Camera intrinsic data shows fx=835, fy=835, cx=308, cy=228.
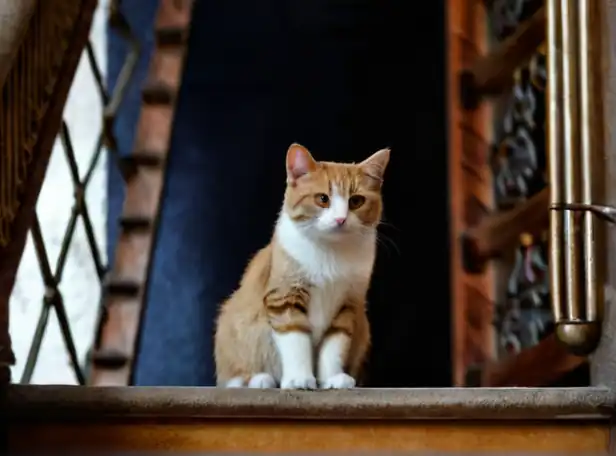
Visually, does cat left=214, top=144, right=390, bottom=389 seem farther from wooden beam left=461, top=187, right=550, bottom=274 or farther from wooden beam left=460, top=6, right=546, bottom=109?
wooden beam left=460, top=6, right=546, bottom=109

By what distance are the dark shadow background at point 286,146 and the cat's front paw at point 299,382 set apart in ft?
3.37

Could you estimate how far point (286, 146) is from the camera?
2.29 meters

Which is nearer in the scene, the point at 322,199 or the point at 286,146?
the point at 322,199

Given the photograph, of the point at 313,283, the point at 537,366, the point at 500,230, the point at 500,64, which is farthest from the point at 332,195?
the point at 500,64

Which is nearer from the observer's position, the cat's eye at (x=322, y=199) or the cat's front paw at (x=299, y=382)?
the cat's front paw at (x=299, y=382)

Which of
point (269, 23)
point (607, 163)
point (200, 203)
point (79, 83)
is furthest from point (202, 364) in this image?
point (607, 163)

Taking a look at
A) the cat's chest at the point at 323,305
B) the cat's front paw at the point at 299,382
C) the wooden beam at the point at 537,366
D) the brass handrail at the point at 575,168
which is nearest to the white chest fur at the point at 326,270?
the cat's chest at the point at 323,305

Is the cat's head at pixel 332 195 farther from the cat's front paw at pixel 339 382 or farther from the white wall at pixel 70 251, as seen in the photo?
the white wall at pixel 70 251

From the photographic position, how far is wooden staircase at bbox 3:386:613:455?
107 centimetres

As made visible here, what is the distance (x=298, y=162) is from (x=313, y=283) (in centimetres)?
19

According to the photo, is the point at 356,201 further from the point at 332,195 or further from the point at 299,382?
the point at 299,382

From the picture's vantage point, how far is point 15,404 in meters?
1.06

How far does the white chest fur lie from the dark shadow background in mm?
941

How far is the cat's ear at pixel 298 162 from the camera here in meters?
1.30
